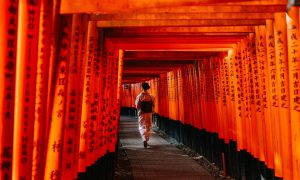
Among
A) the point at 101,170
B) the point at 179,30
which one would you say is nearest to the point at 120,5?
the point at 179,30

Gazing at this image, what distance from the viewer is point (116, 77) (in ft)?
28.9

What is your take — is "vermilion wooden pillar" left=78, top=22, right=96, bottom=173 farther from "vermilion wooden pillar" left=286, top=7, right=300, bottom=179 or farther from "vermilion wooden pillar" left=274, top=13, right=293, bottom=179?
"vermilion wooden pillar" left=286, top=7, right=300, bottom=179

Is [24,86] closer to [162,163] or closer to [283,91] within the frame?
[283,91]

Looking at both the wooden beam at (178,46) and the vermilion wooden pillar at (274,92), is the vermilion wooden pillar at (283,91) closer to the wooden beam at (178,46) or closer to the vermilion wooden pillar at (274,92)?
the vermilion wooden pillar at (274,92)

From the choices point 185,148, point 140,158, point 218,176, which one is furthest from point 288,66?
point 185,148

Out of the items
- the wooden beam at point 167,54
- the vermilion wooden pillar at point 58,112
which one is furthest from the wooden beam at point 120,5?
the wooden beam at point 167,54

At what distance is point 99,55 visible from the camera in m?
6.77

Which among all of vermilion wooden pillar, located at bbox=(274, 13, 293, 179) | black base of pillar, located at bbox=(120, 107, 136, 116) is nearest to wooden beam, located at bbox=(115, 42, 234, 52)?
vermilion wooden pillar, located at bbox=(274, 13, 293, 179)

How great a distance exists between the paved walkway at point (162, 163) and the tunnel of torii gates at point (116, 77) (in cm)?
76

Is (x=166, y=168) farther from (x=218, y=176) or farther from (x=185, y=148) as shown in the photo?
(x=185, y=148)

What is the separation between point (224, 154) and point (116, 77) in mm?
3324

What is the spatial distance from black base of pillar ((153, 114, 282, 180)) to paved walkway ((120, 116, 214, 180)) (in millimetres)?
476

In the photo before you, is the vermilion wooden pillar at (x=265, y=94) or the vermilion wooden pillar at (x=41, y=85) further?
the vermilion wooden pillar at (x=265, y=94)

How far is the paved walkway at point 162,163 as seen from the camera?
10.0m
